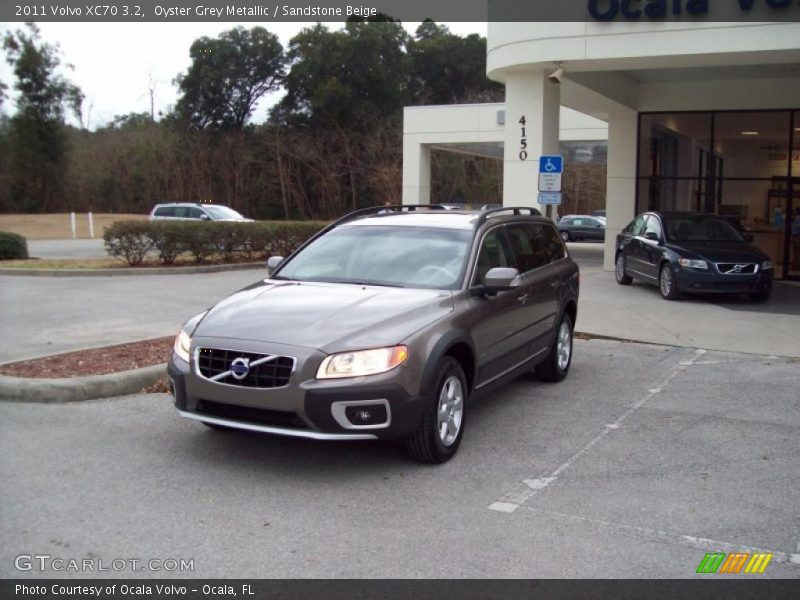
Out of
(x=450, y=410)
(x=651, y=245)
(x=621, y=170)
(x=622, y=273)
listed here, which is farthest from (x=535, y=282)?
(x=621, y=170)

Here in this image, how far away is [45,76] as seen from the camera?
48.6 m

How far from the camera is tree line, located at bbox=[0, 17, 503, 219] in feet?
157

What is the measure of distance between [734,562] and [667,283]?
431 inches

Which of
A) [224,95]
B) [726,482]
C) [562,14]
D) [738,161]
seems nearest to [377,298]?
[726,482]

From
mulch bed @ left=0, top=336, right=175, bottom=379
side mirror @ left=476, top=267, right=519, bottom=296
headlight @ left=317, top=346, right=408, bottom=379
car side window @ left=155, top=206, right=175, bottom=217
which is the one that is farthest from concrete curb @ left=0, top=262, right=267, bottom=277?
headlight @ left=317, top=346, right=408, bottom=379

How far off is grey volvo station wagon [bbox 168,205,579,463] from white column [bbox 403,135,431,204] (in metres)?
21.3

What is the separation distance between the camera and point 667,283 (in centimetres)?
1464

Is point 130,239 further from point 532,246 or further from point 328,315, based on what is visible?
point 328,315

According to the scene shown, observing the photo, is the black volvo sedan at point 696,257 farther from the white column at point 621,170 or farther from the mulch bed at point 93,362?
the mulch bed at point 93,362

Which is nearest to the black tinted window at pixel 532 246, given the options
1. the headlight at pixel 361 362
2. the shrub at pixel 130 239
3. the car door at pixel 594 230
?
the headlight at pixel 361 362

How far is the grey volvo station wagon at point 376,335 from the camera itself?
5184mm

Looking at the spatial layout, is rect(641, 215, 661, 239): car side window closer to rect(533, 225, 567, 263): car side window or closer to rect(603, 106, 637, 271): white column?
rect(603, 106, 637, 271): white column

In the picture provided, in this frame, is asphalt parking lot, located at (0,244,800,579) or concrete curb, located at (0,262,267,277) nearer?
asphalt parking lot, located at (0,244,800,579)

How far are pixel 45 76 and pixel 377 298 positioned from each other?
162 ft
